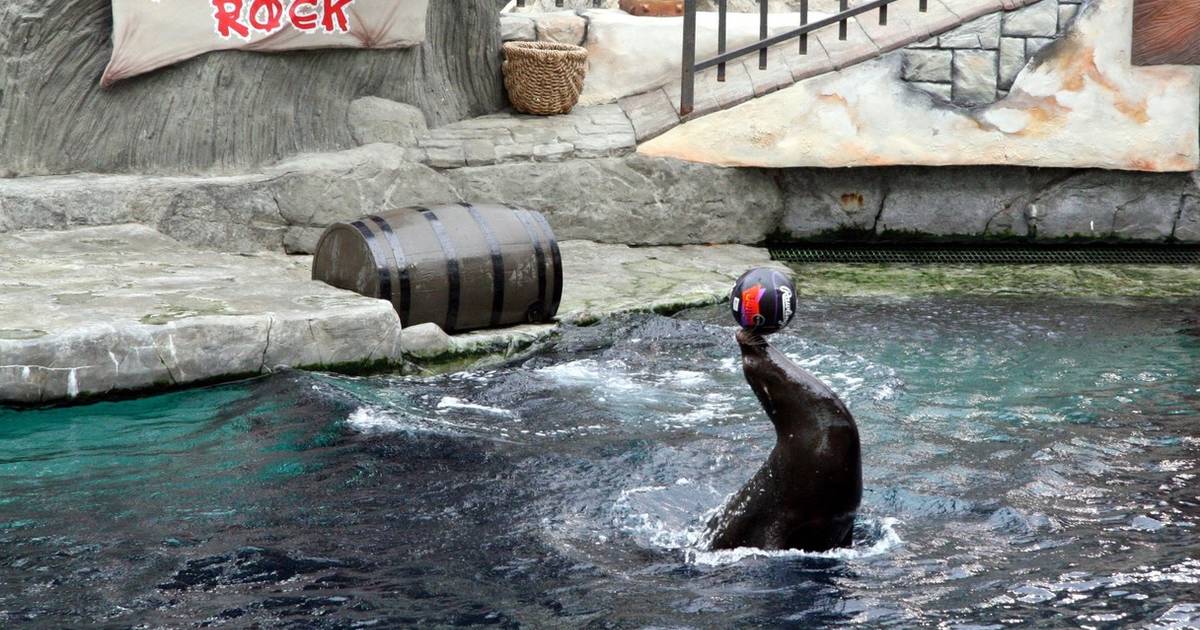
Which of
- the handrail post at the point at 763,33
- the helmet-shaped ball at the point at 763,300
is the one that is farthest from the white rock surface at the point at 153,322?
the handrail post at the point at 763,33

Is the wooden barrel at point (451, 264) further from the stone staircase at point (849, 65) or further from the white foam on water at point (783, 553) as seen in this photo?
the white foam on water at point (783, 553)

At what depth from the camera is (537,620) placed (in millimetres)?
4402

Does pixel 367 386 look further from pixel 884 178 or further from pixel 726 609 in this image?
pixel 884 178

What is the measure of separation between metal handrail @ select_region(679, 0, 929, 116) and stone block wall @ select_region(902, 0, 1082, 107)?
47cm

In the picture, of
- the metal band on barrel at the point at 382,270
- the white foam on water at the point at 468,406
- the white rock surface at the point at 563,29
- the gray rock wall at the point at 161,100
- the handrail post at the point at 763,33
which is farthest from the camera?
the white rock surface at the point at 563,29

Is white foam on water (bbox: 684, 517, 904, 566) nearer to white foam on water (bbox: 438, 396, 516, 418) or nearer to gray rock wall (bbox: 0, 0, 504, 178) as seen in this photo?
white foam on water (bbox: 438, 396, 516, 418)

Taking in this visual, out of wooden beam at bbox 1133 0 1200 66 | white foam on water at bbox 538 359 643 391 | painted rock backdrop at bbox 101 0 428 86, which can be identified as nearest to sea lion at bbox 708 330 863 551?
white foam on water at bbox 538 359 643 391

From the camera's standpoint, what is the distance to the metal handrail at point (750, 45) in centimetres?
1037

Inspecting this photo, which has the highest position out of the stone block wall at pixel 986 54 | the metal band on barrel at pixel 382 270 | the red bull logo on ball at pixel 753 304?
the stone block wall at pixel 986 54

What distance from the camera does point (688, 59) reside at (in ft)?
34.0

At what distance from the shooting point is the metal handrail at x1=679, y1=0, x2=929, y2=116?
1037 centimetres

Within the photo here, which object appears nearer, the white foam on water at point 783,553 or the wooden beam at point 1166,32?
the white foam on water at point 783,553

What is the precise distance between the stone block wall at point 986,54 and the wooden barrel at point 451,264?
11.9 ft

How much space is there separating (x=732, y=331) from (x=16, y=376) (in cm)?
380
